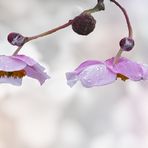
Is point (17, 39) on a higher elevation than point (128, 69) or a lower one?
higher

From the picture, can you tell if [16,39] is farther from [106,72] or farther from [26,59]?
[106,72]

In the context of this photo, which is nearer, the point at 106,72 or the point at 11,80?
the point at 106,72

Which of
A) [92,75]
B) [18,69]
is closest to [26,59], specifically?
[18,69]

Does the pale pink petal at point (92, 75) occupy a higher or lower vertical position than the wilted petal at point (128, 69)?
higher

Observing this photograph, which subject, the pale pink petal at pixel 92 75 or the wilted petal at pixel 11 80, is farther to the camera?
the wilted petal at pixel 11 80

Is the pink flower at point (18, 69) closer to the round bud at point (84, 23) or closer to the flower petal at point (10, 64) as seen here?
the flower petal at point (10, 64)

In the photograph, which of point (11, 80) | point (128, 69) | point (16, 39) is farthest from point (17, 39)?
point (128, 69)

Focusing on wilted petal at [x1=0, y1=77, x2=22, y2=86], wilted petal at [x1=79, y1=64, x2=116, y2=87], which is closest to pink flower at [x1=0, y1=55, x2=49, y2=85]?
wilted petal at [x1=0, y1=77, x2=22, y2=86]

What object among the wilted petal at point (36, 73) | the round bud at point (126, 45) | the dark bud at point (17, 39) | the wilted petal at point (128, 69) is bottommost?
the wilted petal at point (128, 69)

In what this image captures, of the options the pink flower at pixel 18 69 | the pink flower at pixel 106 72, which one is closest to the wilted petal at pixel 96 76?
the pink flower at pixel 106 72
